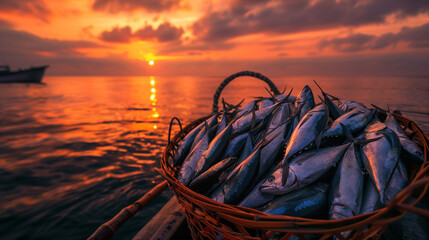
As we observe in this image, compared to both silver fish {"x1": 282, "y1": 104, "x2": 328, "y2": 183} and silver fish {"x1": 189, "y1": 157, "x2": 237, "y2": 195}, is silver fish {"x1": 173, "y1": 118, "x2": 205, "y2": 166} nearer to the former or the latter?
silver fish {"x1": 189, "y1": 157, "x2": 237, "y2": 195}

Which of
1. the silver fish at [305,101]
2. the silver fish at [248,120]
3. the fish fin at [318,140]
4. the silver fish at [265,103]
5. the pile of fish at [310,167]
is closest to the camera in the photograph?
the pile of fish at [310,167]

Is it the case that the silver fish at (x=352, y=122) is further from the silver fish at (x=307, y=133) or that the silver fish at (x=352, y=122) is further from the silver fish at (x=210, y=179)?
the silver fish at (x=210, y=179)

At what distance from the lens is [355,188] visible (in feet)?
3.88

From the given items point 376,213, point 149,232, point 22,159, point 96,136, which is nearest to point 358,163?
point 376,213

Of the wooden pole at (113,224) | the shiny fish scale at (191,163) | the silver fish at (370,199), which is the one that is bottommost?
the wooden pole at (113,224)

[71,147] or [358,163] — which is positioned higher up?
[358,163]

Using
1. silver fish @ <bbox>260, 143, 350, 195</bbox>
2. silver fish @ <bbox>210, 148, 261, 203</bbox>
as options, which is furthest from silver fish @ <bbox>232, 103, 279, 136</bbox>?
silver fish @ <bbox>260, 143, 350, 195</bbox>

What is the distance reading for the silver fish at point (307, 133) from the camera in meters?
1.53

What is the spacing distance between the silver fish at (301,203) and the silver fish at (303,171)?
43 mm

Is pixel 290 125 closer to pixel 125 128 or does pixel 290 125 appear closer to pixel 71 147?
pixel 71 147

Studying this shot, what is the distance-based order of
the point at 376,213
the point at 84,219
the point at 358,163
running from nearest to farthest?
1. the point at 376,213
2. the point at 358,163
3. the point at 84,219

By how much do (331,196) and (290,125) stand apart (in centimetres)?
85

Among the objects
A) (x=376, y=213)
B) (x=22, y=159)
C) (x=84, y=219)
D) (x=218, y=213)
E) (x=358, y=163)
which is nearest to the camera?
(x=376, y=213)

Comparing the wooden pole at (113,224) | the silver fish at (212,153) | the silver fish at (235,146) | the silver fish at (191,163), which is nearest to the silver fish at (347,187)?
the silver fish at (235,146)
